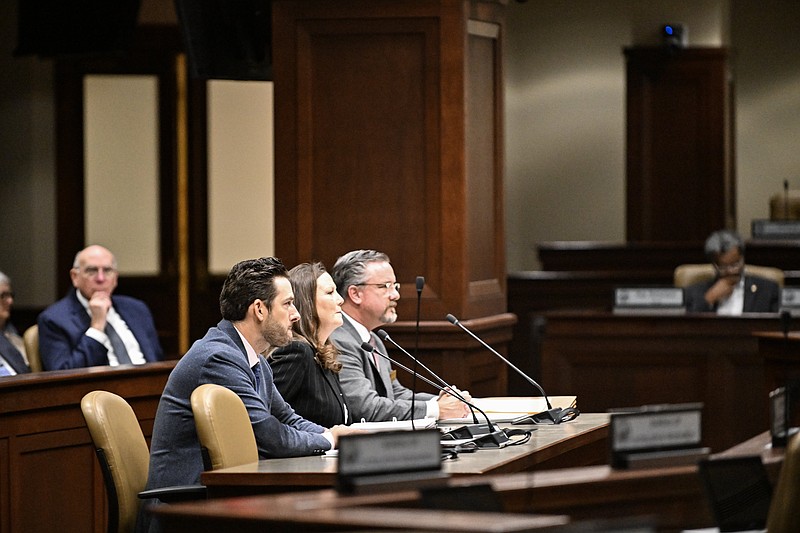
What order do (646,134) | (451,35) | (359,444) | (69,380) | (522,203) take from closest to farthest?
1. (359,444)
2. (69,380)
3. (451,35)
4. (646,134)
5. (522,203)

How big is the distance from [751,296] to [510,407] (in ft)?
10.1

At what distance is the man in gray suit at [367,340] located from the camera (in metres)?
4.52

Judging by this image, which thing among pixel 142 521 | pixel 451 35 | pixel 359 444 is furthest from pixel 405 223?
pixel 359 444

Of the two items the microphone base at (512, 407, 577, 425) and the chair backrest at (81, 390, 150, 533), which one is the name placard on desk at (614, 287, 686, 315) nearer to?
the microphone base at (512, 407, 577, 425)

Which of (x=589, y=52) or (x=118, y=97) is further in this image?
(x=589, y=52)

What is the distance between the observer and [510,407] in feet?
15.2

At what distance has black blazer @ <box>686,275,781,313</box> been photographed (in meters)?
7.27

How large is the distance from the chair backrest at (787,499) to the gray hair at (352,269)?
2.44 metres

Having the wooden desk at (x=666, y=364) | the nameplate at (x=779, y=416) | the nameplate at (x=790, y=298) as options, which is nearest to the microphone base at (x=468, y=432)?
the nameplate at (x=779, y=416)

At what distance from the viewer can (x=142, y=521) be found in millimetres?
3799

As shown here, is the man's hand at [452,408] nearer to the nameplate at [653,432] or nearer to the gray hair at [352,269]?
the gray hair at [352,269]

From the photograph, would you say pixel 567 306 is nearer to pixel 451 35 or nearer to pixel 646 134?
pixel 646 134

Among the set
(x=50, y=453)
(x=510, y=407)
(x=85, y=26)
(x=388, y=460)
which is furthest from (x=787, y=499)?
(x=85, y=26)

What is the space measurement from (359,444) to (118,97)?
780 centimetres
